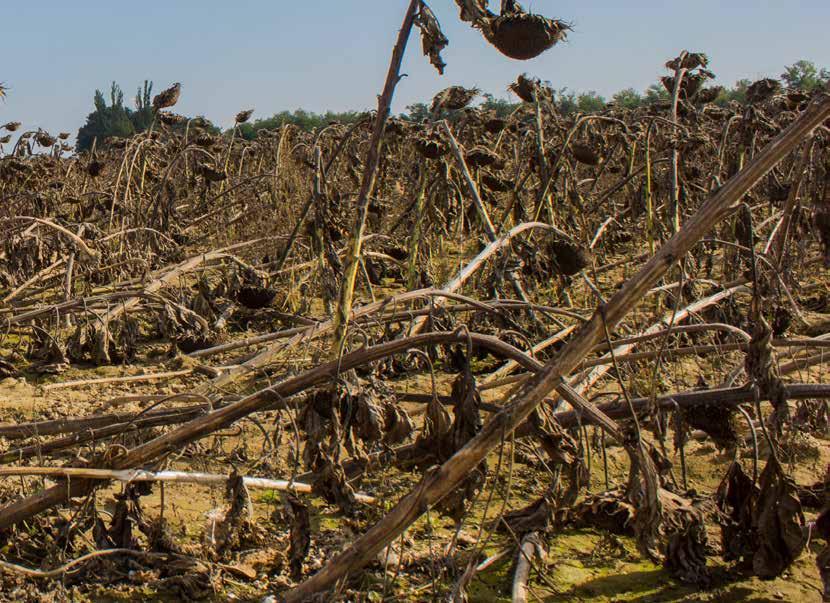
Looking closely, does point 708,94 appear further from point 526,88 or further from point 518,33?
point 518,33

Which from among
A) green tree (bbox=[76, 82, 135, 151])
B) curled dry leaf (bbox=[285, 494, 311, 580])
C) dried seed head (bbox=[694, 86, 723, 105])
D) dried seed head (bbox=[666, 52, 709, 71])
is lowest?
curled dry leaf (bbox=[285, 494, 311, 580])

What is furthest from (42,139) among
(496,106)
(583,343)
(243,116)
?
(496,106)

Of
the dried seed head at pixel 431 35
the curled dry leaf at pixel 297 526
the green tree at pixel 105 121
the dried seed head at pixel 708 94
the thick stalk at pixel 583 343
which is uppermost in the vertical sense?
the green tree at pixel 105 121

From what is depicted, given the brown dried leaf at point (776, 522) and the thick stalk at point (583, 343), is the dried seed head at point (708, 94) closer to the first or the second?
the brown dried leaf at point (776, 522)

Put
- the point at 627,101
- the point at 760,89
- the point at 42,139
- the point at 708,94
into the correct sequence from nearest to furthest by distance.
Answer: the point at 760,89, the point at 708,94, the point at 42,139, the point at 627,101

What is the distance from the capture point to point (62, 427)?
8.43ft

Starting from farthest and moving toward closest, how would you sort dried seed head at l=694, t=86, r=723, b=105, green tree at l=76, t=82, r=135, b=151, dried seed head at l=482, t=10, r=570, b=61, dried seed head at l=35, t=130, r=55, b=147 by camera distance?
green tree at l=76, t=82, r=135, b=151 < dried seed head at l=35, t=130, r=55, b=147 < dried seed head at l=694, t=86, r=723, b=105 < dried seed head at l=482, t=10, r=570, b=61

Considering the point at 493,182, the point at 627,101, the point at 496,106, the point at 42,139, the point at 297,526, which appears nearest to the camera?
the point at 297,526

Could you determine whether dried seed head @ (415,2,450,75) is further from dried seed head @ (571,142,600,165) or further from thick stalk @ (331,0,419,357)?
dried seed head @ (571,142,600,165)

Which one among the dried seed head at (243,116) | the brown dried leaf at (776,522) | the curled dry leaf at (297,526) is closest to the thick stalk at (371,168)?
the curled dry leaf at (297,526)

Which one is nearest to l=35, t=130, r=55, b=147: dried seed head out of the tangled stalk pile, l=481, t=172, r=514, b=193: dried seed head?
the tangled stalk pile

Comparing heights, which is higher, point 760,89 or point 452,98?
point 760,89

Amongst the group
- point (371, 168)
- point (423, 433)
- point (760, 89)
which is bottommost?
point (423, 433)

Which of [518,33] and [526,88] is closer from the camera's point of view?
[518,33]
